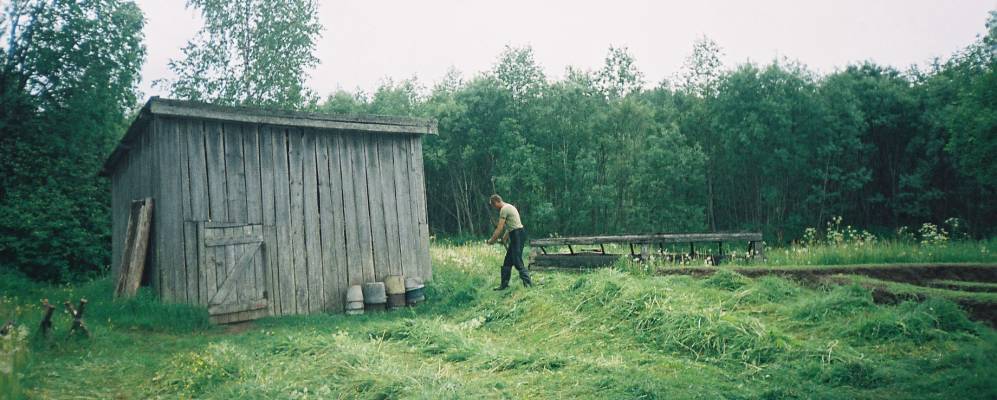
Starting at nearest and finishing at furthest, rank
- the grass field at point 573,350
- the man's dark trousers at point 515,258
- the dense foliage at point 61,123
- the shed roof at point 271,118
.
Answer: the grass field at point 573,350 → the shed roof at point 271,118 → the man's dark trousers at point 515,258 → the dense foliage at point 61,123

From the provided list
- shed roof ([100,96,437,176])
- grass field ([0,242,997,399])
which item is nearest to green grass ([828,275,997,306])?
grass field ([0,242,997,399])

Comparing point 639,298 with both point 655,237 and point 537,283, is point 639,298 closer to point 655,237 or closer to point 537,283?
point 537,283

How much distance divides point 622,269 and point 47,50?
21.1 meters

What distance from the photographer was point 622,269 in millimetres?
11883

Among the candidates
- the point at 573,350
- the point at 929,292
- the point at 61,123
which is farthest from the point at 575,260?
the point at 61,123

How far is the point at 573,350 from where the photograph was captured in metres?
7.39

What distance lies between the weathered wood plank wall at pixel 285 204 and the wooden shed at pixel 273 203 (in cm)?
2

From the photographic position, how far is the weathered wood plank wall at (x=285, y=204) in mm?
10180

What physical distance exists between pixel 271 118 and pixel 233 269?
2.70m

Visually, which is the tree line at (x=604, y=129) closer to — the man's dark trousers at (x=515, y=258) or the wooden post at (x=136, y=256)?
the wooden post at (x=136, y=256)

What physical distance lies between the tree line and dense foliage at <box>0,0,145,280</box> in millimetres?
66

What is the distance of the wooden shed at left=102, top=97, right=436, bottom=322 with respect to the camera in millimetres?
10188

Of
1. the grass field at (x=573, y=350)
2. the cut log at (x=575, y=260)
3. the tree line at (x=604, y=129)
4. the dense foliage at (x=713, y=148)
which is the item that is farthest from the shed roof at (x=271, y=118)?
the dense foliage at (x=713, y=148)

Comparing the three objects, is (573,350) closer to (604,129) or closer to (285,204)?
(285,204)
